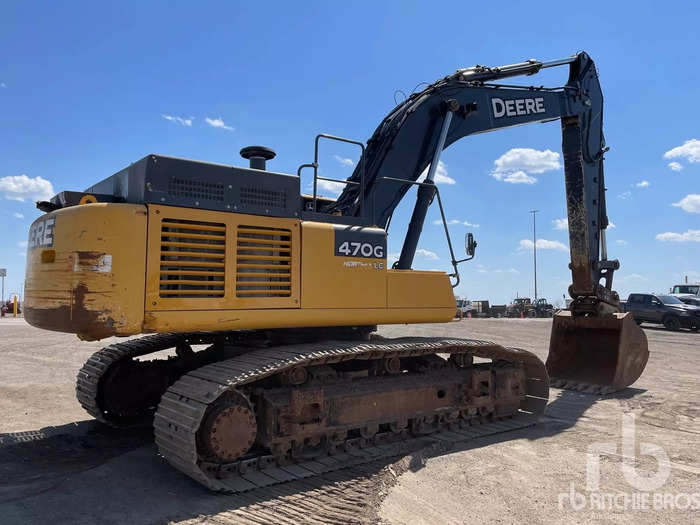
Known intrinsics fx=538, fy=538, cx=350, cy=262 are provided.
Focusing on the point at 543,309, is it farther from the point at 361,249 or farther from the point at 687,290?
the point at 361,249

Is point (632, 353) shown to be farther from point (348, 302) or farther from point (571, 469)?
point (348, 302)

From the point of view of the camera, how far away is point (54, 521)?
3938 mm

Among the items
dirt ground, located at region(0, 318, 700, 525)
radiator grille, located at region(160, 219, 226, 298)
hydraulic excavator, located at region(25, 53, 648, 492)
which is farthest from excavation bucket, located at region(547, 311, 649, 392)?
radiator grille, located at region(160, 219, 226, 298)

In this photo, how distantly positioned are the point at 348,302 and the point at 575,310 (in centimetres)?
596

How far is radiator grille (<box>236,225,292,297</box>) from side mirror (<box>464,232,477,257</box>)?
229cm

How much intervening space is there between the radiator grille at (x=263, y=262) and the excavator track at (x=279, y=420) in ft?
2.06

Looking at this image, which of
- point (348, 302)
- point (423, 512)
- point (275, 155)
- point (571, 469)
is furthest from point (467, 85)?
point (423, 512)

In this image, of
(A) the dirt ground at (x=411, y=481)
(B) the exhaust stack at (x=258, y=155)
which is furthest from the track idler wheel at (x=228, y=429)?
(B) the exhaust stack at (x=258, y=155)

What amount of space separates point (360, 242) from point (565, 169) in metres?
5.96

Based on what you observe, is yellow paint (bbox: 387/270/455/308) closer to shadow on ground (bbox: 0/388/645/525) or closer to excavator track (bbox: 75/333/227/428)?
shadow on ground (bbox: 0/388/645/525)

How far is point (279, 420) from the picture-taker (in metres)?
5.16

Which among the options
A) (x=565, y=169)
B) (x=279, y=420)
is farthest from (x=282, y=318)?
(x=565, y=169)

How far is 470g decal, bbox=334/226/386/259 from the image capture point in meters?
5.69

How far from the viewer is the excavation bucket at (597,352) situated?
30.5 feet
